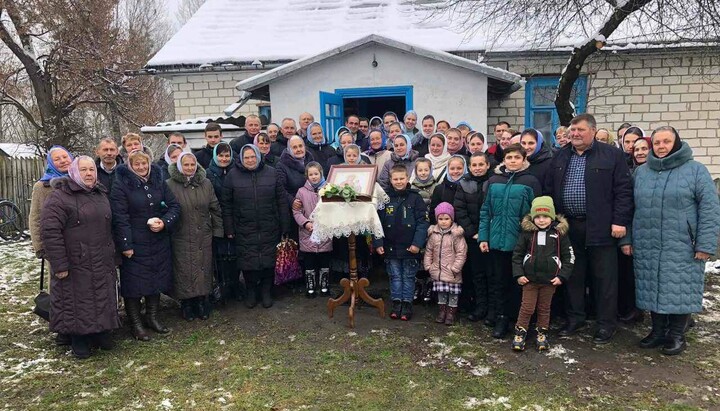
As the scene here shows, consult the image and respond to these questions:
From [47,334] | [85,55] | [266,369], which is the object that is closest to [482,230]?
[266,369]

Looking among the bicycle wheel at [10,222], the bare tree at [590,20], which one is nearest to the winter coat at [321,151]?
Answer: the bare tree at [590,20]

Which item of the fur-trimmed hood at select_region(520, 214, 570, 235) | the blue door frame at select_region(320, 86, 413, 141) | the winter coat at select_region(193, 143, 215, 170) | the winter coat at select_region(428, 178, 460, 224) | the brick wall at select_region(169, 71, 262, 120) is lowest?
the fur-trimmed hood at select_region(520, 214, 570, 235)

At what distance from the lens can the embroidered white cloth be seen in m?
4.93

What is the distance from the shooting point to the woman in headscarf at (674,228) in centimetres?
410

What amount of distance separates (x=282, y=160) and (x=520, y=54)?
6.95 meters

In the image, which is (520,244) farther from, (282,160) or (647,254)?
(282,160)

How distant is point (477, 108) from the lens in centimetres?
885

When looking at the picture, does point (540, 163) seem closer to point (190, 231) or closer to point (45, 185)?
point (190, 231)

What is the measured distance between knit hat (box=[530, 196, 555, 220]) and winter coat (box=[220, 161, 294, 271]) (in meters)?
2.71

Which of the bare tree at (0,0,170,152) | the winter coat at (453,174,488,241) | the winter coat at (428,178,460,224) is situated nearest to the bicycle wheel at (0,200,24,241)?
the bare tree at (0,0,170,152)

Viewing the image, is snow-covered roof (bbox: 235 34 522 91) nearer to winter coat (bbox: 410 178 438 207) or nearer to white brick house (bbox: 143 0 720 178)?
white brick house (bbox: 143 0 720 178)

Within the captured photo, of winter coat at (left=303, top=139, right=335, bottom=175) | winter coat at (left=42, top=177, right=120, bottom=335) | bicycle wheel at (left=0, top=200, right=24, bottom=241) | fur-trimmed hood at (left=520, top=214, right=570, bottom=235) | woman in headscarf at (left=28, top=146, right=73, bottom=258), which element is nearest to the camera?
winter coat at (left=42, top=177, right=120, bottom=335)

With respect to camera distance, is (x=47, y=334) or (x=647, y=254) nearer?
(x=647, y=254)

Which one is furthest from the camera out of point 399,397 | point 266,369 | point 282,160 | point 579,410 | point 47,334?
point 282,160
